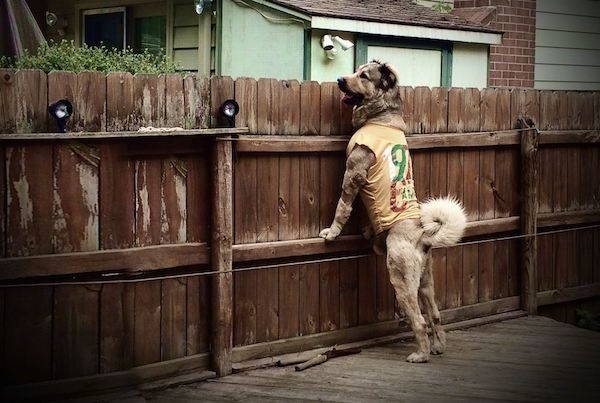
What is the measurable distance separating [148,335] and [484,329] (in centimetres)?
307

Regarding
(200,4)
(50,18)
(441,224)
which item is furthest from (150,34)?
(441,224)

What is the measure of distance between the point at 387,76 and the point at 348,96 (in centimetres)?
31

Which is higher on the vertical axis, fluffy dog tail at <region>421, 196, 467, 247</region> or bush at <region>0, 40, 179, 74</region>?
bush at <region>0, 40, 179, 74</region>

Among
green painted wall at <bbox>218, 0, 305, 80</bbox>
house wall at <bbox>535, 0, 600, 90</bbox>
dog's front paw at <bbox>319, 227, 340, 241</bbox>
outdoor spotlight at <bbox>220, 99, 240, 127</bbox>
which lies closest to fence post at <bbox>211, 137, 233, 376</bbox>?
outdoor spotlight at <bbox>220, 99, 240, 127</bbox>

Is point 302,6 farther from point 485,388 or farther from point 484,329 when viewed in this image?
point 485,388

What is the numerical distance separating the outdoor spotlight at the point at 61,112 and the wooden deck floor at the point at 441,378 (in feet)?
5.14

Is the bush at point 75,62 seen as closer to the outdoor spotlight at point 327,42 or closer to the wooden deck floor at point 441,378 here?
the outdoor spotlight at point 327,42

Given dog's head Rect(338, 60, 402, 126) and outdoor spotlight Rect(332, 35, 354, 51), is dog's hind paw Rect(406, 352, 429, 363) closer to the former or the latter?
dog's head Rect(338, 60, 402, 126)

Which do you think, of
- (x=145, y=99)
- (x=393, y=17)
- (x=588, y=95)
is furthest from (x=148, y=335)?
(x=393, y=17)

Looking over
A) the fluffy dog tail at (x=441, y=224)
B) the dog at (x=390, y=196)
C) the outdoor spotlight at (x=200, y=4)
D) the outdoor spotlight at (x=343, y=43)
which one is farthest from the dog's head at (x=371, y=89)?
the outdoor spotlight at (x=200, y=4)

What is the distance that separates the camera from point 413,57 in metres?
11.0

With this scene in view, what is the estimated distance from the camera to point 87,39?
478 inches

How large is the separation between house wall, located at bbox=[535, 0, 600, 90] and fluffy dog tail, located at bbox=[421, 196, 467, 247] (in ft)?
22.3

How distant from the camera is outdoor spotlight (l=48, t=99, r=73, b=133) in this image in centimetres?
527
